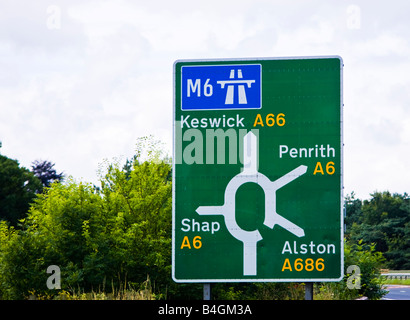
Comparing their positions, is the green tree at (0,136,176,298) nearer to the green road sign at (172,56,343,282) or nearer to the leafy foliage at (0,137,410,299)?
the leafy foliage at (0,137,410,299)

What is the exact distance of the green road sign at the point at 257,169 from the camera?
934 centimetres

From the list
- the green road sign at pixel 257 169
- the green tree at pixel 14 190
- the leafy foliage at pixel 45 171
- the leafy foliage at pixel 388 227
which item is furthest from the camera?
the leafy foliage at pixel 45 171

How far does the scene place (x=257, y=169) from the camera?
9.50 m

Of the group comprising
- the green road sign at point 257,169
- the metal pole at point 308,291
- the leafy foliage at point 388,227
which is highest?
the green road sign at point 257,169

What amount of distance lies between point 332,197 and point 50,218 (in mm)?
9711

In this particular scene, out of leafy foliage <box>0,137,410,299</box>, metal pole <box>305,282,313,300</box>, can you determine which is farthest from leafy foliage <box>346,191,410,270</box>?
metal pole <box>305,282,313,300</box>

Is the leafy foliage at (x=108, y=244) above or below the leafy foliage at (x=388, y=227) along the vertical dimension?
above

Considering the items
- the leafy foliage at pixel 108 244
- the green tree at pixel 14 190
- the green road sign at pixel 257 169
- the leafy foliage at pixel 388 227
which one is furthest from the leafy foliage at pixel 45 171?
the green road sign at pixel 257 169

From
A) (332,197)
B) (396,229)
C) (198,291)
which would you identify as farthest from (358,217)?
(332,197)

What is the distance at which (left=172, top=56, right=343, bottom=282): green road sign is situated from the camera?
30.7 feet

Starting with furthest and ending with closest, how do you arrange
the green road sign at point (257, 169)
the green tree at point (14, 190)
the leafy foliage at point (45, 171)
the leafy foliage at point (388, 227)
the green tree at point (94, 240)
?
the leafy foliage at point (45, 171), the leafy foliage at point (388, 227), the green tree at point (14, 190), the green tree at point (94, 240), the green road sign at point (257, 169)

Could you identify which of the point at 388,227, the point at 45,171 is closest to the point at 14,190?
the point at 45,171

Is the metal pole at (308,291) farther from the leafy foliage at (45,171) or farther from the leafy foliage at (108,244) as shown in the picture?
the leafy foliage at (45,171)
